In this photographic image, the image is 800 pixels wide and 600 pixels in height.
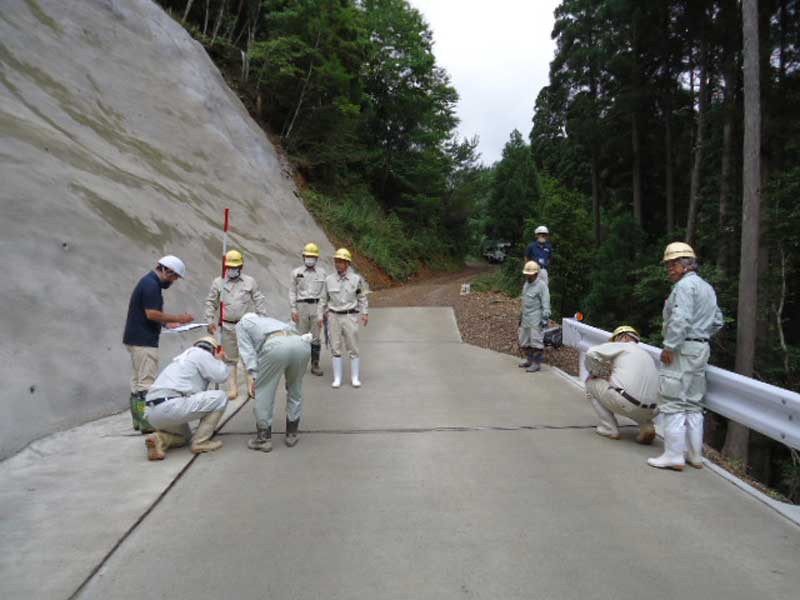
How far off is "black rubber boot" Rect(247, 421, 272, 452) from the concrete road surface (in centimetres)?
13

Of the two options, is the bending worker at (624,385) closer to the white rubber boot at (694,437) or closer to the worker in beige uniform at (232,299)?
the white rubber boot at (694,437)

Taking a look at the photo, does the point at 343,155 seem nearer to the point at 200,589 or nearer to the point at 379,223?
the point at 379,223

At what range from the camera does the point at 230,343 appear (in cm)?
781

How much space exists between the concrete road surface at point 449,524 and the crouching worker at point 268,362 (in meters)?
0.23

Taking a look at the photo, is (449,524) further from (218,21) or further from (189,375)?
(218,21)

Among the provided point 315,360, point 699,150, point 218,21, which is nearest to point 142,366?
point 315,360

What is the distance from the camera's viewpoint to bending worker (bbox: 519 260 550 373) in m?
8.84

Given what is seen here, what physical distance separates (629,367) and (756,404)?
43.1 inches

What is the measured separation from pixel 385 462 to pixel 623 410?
8.04ft

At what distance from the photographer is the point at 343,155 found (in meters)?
25.7

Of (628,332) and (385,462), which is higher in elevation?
(628,332)

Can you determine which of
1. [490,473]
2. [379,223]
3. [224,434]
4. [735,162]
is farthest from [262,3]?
[490,473]

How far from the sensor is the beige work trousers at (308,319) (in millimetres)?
8766

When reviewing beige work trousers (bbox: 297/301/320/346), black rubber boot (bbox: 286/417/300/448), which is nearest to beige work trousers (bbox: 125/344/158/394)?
black rubber boot (bbox: 286/417/300/448)
